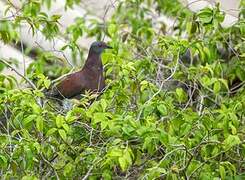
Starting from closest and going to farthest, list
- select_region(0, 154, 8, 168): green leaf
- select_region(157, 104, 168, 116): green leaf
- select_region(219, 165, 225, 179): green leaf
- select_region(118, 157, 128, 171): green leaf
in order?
select_region(118, 157, 128, 171): green leaf → select_region(0, 154, 8, 168): green leaf → select_region(219, 165, 225, 179): green leaf → select_region(157, 104, 168, 116): green leaf

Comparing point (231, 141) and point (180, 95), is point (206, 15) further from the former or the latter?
point (231, 141)

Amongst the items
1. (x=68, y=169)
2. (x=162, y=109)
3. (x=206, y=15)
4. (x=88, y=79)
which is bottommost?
(x=88, y=79)

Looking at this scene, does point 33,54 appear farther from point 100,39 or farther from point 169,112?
point 169,112

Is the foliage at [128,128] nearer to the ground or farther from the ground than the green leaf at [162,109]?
nearer to the ground

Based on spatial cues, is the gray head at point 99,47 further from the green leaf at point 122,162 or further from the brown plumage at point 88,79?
the green leaf at point 122,162

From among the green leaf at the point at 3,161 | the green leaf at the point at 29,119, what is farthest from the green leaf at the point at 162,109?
the green leaf at the point at 3,161

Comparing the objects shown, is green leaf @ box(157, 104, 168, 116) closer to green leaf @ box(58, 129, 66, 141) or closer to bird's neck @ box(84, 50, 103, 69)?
green leaf @ box(58, 129, 66, 141)

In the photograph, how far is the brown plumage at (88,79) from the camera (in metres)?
6.18

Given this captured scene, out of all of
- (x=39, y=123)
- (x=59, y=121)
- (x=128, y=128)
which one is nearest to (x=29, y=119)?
(x=39, y=123)

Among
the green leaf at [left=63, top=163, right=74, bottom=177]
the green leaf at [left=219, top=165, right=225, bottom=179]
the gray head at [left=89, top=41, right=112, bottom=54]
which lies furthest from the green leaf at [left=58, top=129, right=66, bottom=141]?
the gray head at [left=89, top=41, right=112, bottom=54]

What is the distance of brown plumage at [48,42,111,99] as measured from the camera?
20.3 ft

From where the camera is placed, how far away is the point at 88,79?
6391 mm

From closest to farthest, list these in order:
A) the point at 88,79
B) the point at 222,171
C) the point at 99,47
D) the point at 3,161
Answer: the point at 3,161 → the point at 222,171 → the point at 88,79 → the point at 99,47

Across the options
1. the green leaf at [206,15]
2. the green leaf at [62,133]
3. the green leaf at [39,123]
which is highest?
the green leaf at [206,15]
